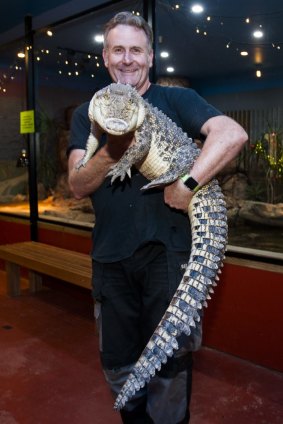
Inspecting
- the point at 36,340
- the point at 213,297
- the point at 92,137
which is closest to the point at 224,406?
the point at 213,297

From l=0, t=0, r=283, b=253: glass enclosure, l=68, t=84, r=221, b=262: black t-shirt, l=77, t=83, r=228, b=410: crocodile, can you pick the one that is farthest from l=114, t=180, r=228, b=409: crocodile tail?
l=0, t=0, r=283, b=253: glass enclosure

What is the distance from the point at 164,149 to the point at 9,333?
Answer: 2392mm

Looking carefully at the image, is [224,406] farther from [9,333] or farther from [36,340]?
[9,333]

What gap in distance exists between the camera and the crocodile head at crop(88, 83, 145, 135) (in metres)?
1.22

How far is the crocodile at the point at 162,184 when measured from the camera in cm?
125

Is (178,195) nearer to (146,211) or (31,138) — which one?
(146,211)

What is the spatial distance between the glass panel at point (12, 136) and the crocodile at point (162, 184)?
3769 millimetres

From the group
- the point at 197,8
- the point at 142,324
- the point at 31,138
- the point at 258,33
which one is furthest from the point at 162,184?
the point at 31,138

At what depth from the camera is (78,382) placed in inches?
103

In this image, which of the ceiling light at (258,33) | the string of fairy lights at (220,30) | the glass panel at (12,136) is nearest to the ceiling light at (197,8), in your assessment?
the string of fairy lights at (220,30)

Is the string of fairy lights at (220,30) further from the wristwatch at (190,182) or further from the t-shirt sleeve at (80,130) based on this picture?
the wristwatch at (190,182)

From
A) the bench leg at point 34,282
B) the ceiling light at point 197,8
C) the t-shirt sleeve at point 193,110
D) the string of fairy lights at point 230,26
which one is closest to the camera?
the t-shirt sleeve at point 193,110

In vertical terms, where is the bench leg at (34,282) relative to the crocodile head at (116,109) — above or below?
below

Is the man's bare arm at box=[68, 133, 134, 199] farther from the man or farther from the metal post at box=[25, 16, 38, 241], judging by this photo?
the metal post at box=[25, 16, 38, 241]
